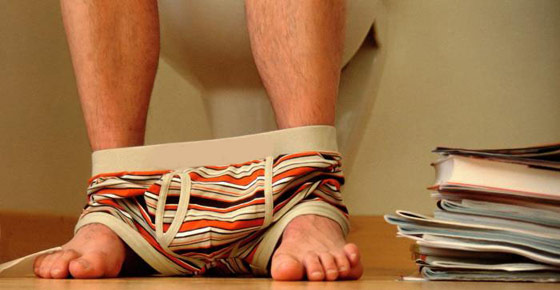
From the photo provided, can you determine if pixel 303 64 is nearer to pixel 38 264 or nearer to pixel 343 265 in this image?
pixel 343 265

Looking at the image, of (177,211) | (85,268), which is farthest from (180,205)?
(85,268)

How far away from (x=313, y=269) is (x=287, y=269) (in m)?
0.02

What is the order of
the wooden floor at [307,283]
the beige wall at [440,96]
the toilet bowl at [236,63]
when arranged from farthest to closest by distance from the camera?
the beige wall at [440,96] < the toilet bowl at [236,63] < the wooden floor at [307,283]

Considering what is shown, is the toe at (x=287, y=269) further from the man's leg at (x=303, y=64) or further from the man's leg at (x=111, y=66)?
the man's leg at (x=111, y=66)

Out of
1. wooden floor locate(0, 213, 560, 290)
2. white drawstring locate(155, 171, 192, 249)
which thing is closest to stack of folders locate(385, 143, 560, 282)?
wooden floor locate(0, 213, 560, 290)

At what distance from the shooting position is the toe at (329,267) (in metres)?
0.67

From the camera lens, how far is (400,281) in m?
0.63

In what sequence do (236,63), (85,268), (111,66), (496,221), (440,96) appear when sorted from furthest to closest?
1. (440,96)
2. (236,63)
3. (111,66)
4. (85,268)
5. (496,221)

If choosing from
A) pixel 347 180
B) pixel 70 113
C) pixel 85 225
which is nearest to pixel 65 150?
pixel 70 113

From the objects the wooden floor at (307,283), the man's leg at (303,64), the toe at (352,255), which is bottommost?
the wooden floor at (307,283)

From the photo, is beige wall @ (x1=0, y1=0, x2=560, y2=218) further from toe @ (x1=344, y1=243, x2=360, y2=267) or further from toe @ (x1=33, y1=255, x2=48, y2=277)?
toe @ (x1=344, y1=243, x2=360, y2=267)

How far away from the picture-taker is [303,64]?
0.78 m

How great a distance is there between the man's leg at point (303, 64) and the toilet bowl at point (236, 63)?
130 millimetres

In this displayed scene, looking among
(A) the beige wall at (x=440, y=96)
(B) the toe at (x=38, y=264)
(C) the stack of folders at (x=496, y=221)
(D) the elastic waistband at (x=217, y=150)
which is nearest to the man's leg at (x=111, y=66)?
(D) the elastic waistband at (x=217, y=150)
